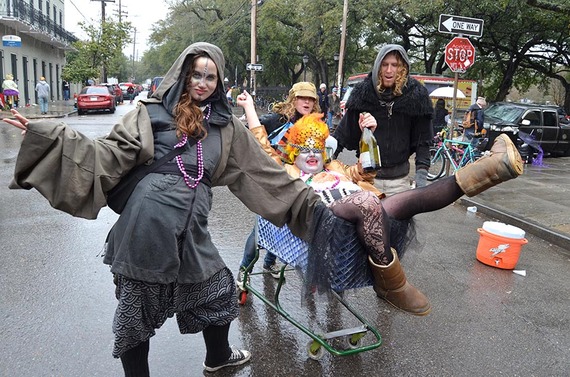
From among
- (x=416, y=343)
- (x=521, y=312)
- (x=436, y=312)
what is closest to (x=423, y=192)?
(x=416, y=343)

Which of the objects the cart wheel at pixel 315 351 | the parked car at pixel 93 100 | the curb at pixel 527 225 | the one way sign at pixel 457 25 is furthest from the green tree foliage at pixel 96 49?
the cart wheel at pixel 315 351

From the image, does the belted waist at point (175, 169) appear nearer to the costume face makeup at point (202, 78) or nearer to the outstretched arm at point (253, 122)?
the costume face makeup at point (202, 78)

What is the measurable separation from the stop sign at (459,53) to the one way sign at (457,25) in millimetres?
514

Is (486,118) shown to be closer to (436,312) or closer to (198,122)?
(436,312)

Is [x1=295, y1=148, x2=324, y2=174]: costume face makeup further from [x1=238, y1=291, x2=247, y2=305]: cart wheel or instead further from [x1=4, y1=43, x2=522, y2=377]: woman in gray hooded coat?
[x1=238, y1=291, x2=247, y2=305]: cart wheel

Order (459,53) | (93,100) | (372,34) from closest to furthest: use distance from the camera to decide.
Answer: (459,53)
(93,100)
(372,34)

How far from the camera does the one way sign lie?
8.41 metres

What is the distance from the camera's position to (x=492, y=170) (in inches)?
98.0

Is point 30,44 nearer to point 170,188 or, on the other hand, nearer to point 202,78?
point 202,78

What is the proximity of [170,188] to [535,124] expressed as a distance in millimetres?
14999

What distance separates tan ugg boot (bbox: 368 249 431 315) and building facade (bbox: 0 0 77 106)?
24428 mm

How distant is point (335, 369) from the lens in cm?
322

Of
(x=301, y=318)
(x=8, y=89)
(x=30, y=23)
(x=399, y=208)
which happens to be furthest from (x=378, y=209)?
(x=30, y=23)

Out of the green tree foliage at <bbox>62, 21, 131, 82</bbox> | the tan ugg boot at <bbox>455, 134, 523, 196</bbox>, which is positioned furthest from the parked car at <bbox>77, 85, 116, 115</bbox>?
the tan ugg boot at <bbox>455, 134, 523, 196</bbox>
